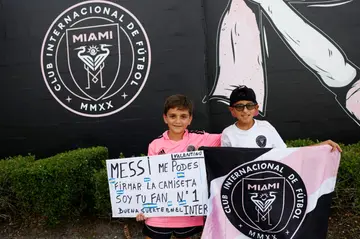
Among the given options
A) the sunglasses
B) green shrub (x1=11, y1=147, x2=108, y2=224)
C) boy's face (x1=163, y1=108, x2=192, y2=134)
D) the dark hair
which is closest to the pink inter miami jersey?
boy's face (x1=163, y1=108, x2=192, y2=134)

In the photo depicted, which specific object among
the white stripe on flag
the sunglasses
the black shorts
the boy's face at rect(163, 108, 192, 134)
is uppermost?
the sunglasses

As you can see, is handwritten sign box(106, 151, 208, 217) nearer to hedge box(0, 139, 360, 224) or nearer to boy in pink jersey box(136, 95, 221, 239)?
boy in pink jersey box(136, 95, 221, 239)

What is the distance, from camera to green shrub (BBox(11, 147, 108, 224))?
11.5 feet

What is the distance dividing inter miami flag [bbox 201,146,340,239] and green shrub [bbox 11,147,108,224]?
1770 millimetres

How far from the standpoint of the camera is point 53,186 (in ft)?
11.6

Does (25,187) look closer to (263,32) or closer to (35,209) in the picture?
(35,209)

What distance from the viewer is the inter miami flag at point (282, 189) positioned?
2.45m

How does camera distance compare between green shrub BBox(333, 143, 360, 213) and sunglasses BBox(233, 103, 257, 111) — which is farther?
green shrub BBox(333, 143, 360, 213)

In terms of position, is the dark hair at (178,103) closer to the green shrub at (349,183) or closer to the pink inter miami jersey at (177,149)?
the pink inter miami jersey at (177,149)

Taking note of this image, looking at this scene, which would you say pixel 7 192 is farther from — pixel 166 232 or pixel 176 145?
pixel 176 145

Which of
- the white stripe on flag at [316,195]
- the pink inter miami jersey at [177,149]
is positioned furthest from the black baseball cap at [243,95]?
the white stripe on flag at [316,195]

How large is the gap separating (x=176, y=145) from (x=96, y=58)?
2.57m

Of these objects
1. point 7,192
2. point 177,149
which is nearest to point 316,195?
point 177,149

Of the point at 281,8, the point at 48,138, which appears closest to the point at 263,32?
the point at 281,8
